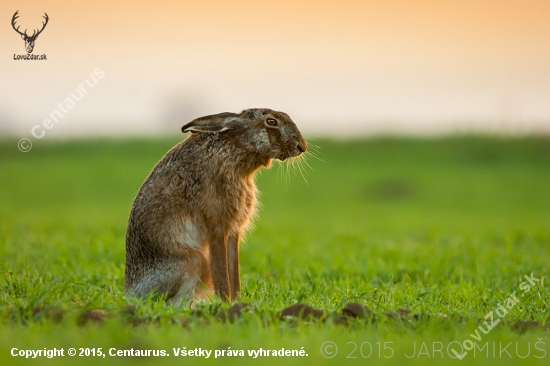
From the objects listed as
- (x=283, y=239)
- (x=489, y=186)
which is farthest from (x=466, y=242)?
(x=489, y=186)

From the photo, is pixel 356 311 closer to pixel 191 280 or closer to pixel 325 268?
pixel 191 280

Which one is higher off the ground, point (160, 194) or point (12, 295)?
point (160, 194)

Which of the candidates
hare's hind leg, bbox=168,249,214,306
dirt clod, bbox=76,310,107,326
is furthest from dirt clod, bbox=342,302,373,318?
dirt clod, bbox=76,310,107,326

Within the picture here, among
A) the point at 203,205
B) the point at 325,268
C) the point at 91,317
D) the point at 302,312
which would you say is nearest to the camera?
the point at 91,317

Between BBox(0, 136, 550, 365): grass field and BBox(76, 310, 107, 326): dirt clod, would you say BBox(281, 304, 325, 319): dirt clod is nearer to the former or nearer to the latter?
BBox(0, 136, 550, 365): grass field

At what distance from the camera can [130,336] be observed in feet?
14.8

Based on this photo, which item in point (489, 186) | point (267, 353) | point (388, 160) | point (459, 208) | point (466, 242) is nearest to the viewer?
point (267, 353)

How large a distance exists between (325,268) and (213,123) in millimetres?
3045

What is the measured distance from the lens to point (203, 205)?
6164 millimetres

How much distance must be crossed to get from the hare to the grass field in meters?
0.27

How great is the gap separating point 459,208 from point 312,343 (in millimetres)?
16175

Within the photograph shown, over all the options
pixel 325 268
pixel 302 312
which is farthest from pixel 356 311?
pixel 325 268

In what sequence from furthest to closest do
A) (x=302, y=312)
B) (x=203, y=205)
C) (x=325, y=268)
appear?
(x=325, y=268) < (x=203, y=205) < (x=302, y=312)

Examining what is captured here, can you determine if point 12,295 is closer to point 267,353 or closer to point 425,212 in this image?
point 267,353
